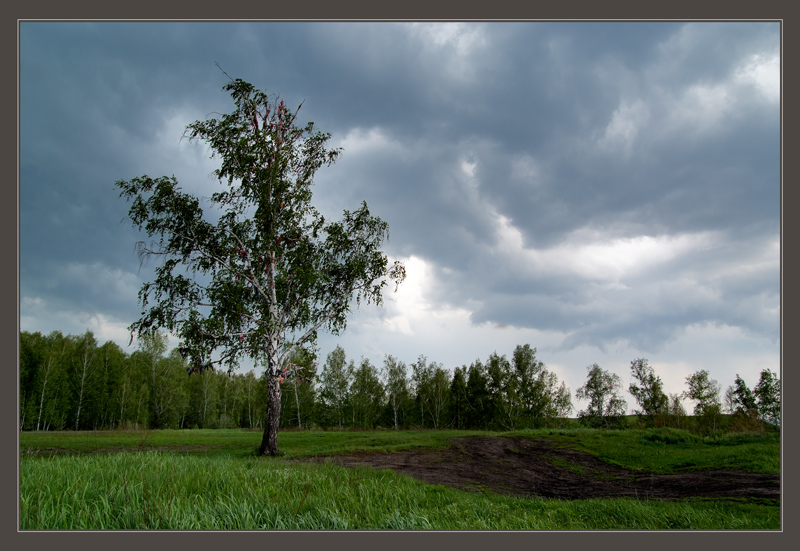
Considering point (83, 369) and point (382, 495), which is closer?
point (382, 495)

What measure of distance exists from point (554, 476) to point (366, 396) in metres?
48.3

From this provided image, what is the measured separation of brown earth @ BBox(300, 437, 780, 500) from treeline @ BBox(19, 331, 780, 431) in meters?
31.7

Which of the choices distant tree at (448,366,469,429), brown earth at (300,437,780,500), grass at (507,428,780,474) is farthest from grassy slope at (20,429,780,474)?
distant tree at (448,366,469,429)

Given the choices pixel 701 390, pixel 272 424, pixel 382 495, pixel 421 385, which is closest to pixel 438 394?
pixel 421 385

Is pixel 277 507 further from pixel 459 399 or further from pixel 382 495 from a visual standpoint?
pixel 459 399

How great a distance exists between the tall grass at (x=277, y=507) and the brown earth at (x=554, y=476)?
2.63 m

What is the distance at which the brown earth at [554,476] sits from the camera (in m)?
10.8

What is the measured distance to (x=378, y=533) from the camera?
4113 millimetres

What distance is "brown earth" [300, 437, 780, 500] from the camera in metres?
10.8

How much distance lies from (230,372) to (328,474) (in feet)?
35.2

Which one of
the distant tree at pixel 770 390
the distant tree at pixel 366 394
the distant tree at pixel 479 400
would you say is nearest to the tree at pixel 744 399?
the distant tree at pixel 770 390

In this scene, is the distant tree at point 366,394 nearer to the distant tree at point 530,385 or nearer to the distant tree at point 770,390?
the distant tree at point 530,385

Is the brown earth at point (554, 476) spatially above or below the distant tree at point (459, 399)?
above

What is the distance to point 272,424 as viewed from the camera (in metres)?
17.2
